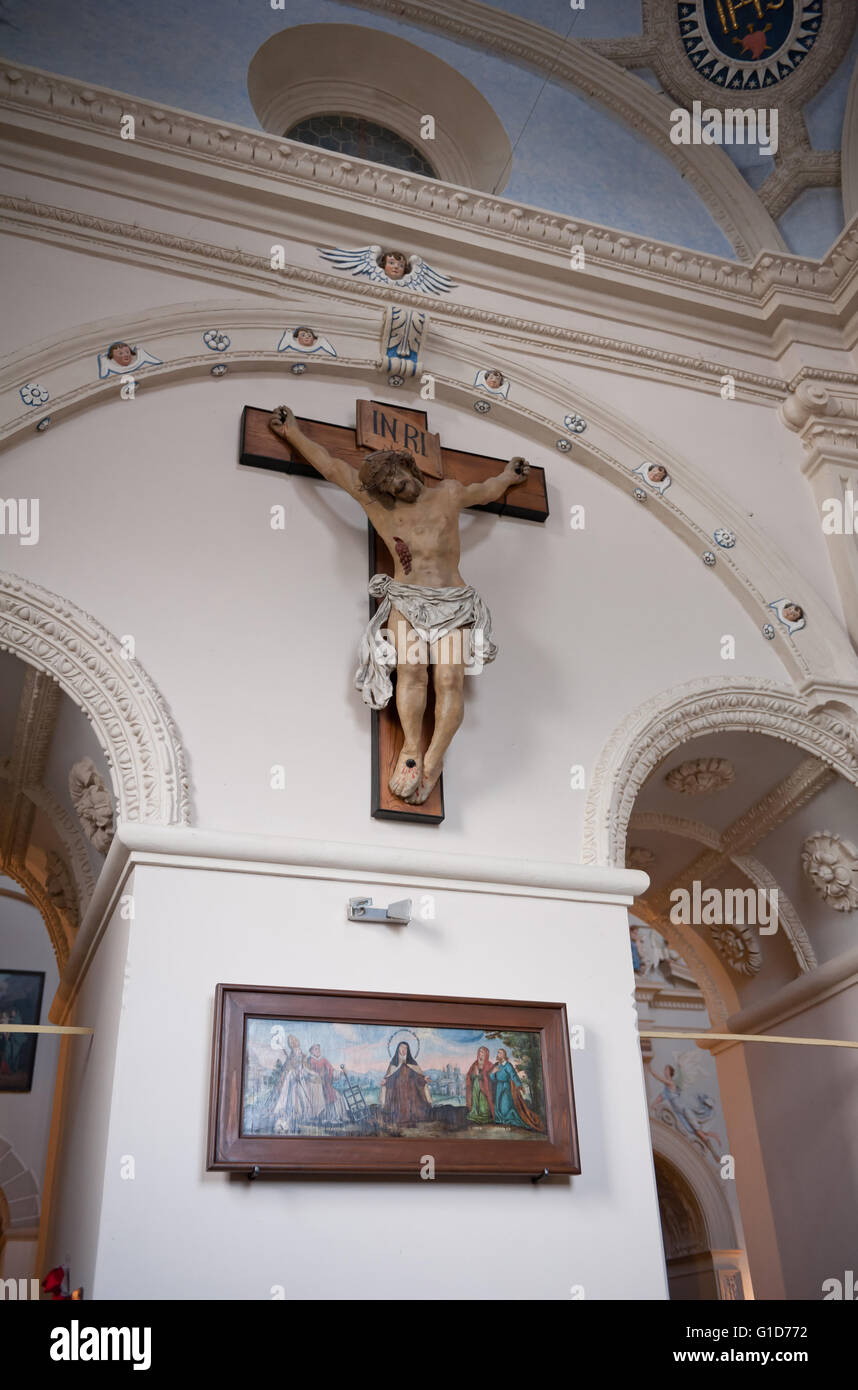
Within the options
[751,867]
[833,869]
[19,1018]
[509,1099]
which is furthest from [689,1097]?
[509,1099]

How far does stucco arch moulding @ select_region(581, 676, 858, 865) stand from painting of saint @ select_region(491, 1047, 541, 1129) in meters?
1.16

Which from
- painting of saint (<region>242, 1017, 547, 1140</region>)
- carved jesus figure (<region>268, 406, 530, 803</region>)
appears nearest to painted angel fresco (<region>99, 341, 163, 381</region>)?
carved jesus figure (<region>268, 406, 530, 803</region>)

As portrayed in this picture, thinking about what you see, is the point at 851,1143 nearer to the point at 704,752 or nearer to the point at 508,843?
the point at 704,752

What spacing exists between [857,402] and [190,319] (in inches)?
170

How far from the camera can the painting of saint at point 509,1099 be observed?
199 inches

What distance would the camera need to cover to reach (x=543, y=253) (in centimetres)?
770

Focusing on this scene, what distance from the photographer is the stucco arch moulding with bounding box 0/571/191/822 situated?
17.4ft

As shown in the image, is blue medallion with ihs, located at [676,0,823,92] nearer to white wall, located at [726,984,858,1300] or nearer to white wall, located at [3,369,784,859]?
white wall, located at [3,369,784,859]

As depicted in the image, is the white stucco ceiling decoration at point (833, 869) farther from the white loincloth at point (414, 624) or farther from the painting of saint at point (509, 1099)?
the painting of saint at point (509, 1099)

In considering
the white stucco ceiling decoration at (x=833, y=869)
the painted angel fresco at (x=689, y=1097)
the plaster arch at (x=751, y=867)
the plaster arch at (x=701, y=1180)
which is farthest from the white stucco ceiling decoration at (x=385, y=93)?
the plaster arch at (x=701, y=1180)

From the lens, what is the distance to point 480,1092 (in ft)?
16.6

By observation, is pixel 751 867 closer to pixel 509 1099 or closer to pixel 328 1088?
pixel 509 1099

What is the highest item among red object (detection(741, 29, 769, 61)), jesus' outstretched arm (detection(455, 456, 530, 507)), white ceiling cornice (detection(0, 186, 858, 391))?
red object (detection(741, 29, 769, 61))

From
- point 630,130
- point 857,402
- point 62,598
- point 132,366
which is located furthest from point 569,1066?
point 630,130
